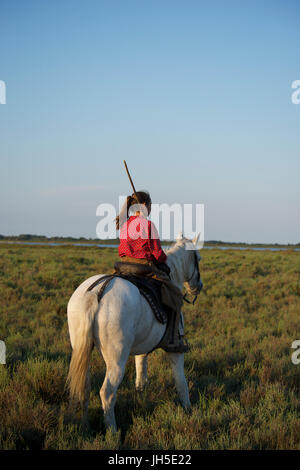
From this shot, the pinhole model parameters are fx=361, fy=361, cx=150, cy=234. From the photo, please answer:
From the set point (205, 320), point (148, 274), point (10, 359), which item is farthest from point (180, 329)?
point (205, 320)

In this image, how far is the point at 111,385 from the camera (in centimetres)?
346

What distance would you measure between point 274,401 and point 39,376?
9.80ft

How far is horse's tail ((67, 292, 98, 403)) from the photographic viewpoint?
11.5 feet

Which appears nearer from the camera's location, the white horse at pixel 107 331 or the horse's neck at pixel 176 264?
the white horse at pixel 107 331

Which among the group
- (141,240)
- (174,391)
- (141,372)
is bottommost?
(174,391)

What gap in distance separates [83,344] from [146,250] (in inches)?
52.5

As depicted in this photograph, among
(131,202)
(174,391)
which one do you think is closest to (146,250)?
(131,202)

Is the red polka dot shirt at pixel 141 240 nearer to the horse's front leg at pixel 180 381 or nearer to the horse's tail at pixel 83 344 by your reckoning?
the horse's tail at pixel 83 344

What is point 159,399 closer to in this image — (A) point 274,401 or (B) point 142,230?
(A) point 274,401

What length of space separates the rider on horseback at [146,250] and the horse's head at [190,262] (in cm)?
72

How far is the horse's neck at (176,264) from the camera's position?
4816mm

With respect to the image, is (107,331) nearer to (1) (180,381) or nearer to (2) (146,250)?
(2) (146,250)

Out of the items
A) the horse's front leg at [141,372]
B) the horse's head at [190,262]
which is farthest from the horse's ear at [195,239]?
the horse's front leg at [141,372]
